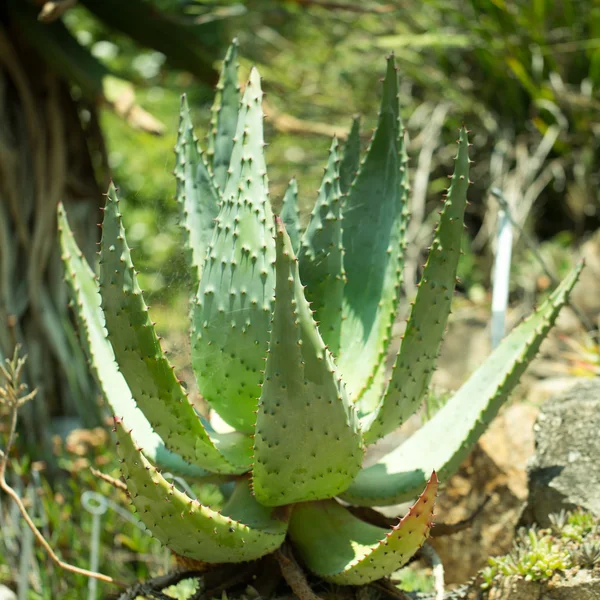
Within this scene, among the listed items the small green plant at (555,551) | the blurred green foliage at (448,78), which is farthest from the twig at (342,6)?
the small green plant at (555,551)

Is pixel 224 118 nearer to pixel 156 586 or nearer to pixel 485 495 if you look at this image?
pixel 156 586

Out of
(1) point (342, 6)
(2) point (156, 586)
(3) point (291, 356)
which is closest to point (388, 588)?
(2) point (156, 586)

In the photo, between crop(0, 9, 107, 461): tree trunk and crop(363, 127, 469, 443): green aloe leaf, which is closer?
crop(363, 127, 469, 443): green aloe leaf

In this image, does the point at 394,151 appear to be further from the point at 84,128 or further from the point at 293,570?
the point at 84,128

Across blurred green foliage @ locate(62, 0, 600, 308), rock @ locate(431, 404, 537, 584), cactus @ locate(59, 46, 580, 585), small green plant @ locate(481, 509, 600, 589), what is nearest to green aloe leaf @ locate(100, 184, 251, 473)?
cactus @ locate(59, 46, 580, 585)

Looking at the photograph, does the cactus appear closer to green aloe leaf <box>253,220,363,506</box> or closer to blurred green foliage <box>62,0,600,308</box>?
green aloe leaf <box>253,220,363,506</box>

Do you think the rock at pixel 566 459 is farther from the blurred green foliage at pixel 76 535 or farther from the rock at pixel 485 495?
the blurred green foliage at pixel 76 535
